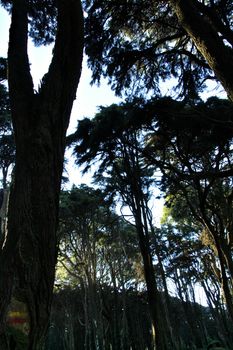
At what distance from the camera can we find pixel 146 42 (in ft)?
24.4

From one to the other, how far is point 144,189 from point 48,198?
10.6 m

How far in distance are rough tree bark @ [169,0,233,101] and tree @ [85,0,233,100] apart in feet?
3.84

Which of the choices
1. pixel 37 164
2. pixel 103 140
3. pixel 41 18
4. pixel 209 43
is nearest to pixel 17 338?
pixel 37 164

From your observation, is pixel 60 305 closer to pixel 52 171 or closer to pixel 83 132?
pixel 83 132

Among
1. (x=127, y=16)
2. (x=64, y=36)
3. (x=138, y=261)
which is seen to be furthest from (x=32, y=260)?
(x=138, y=261)

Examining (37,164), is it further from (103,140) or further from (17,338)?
(103,140)

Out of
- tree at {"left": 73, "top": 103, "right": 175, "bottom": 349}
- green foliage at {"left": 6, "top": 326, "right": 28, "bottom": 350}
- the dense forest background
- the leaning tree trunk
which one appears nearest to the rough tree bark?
the dense forest background

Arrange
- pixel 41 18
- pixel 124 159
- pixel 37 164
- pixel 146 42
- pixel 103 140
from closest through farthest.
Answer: pixel 37 164, pixel 41 18, pixel 146 42, pixel 103 140, pixel 124 159

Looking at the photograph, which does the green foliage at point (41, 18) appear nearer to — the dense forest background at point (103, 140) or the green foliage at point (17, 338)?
the dense forest background at point (103, 140)

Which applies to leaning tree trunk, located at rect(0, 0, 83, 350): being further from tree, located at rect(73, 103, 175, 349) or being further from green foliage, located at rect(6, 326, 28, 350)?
tree, located at rect(73, 103, 175, 349)

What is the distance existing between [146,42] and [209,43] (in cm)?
346

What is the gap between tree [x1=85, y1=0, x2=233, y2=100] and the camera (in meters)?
6.30

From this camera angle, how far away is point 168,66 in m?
7.58

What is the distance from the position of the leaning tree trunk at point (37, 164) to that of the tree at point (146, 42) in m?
3.34
